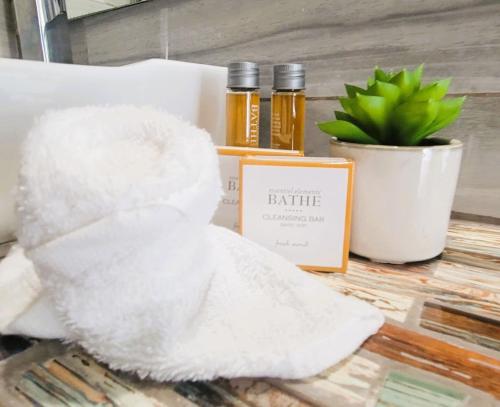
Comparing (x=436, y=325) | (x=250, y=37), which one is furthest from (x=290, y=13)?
(x=436, y=325)

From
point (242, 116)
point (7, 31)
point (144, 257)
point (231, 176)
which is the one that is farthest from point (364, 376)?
point (7, 31)

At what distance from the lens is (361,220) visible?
0.41 metres

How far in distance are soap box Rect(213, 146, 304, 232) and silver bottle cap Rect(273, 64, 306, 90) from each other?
97 mm

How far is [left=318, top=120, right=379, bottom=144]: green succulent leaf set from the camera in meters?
0.41

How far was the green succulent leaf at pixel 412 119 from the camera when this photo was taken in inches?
14.3

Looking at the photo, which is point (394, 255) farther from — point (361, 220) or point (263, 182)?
point (263, 182)

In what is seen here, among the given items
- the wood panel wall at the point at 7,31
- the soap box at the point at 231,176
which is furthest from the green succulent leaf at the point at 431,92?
the wood panel wall at the point at 7,31

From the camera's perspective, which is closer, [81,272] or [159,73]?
[81,272]

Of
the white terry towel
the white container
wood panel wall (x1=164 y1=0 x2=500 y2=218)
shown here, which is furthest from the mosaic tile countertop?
wood panel wall (x1=164 y1=0 x2=500 y2=218)

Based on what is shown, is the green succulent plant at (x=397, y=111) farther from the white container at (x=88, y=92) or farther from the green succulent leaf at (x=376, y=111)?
the white container at (x=88, y=92)

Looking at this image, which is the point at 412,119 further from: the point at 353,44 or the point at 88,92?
the point at 88,92

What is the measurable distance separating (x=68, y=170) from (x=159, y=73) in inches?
13.4

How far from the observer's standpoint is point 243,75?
0.49m

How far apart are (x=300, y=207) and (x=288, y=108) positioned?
0.17 meters
